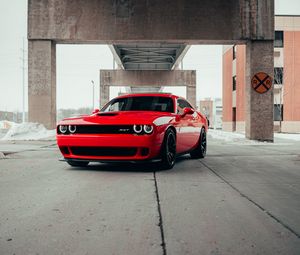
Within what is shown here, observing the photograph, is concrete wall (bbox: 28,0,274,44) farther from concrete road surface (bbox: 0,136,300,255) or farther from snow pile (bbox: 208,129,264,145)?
concrete road surface (bbox: 0,136,300,255)


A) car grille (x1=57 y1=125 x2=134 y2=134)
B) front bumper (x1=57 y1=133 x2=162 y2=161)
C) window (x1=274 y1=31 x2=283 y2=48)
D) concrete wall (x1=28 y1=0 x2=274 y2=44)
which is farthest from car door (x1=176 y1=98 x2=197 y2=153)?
window (x1=274 y1=31 x2=283 y2=48)

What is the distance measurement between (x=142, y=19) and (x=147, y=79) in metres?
23.3

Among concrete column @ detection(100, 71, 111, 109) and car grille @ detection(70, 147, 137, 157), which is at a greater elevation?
concrete column @ detection(100, 71, 111, 109)

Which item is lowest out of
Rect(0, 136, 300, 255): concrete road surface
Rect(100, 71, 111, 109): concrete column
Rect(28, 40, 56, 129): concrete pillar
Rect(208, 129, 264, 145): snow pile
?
Rect(208, 129, 264, 145): snow pile

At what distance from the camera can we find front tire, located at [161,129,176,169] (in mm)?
5949

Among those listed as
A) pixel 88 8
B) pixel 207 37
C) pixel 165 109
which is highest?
pixel 88 8

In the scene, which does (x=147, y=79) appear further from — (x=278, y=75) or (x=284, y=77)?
(x=284, y=77)

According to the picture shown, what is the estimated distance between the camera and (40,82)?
16.2m

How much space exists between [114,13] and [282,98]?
933 inches

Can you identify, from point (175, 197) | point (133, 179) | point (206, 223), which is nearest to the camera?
point (206, 223)

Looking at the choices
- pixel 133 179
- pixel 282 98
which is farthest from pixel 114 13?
pixel 282 98

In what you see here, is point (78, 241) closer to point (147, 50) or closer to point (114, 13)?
point (114, 13)

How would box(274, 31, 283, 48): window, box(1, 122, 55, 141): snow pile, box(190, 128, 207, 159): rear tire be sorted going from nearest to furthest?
box(190, 128, 207, 159): rear tire < box(1, 122, 55, 141): snow pile < box(274, 31, 283, 48): window

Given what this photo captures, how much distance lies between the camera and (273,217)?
321 cm
